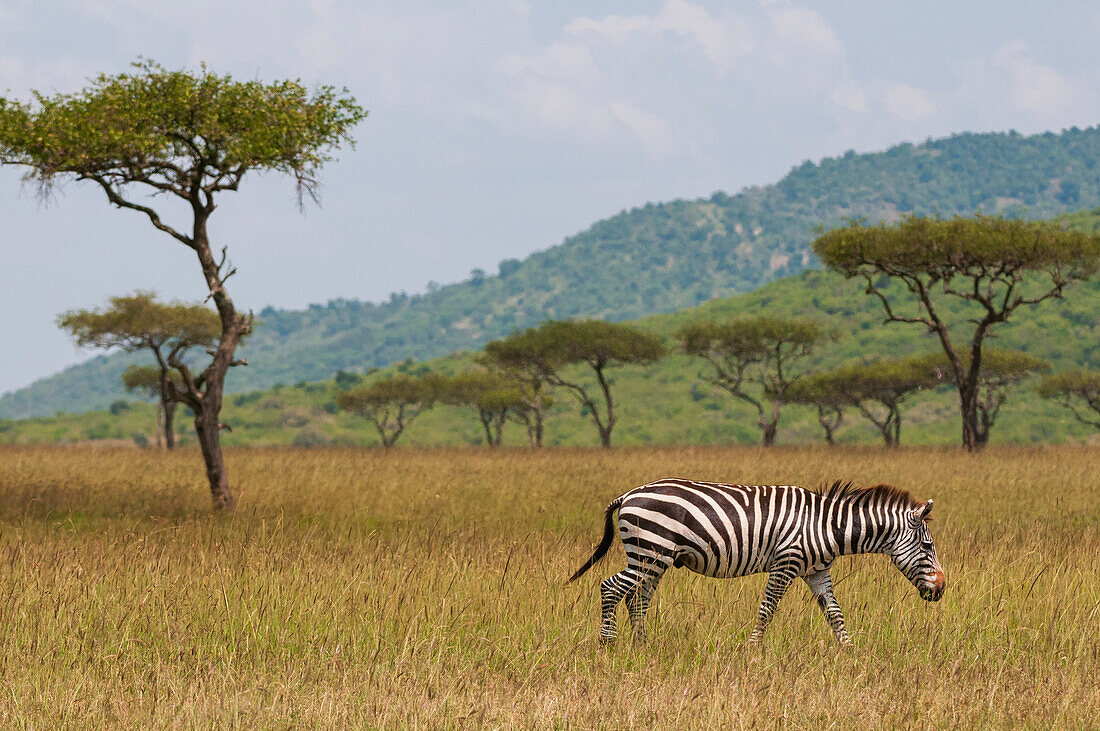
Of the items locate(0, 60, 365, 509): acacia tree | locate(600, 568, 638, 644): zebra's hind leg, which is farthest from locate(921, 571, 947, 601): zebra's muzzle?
locate(0, 60, 365, 509): acacia tree

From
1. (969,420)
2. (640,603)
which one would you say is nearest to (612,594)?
(640,603)

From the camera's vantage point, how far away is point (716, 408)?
111688 millimetres

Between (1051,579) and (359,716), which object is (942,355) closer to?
(1051,579)

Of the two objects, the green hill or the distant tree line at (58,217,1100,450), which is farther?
the green hill

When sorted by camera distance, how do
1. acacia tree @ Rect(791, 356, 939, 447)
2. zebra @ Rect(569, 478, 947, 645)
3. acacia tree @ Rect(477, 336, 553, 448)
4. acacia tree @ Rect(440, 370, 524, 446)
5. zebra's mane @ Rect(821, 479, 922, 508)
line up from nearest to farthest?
zebra @ Rect(569, 478, 947, 645)
zebra's mane @ Rect(821, 479, 922, 508)
acacia tree @ Rect(477, 336, 553, 448)
acacia tree @ Rect(791, 356, 939, 447)
acacia tree @ Rect(440, 370, 524, 446)

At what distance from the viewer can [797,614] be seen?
23.9ft

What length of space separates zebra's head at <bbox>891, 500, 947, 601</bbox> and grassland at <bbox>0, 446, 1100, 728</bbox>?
47cm

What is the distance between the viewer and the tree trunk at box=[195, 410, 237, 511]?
580 inches

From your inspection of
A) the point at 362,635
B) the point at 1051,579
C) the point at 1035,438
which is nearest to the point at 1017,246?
the point at 1051,579

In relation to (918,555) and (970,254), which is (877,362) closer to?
(970,254)

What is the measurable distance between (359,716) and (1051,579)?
21.6 ft

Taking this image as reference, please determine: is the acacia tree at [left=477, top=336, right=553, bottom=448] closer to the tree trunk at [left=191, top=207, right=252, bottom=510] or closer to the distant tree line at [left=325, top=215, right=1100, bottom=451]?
the distant tree line at [left=325, top=215, right=1100, bottom=451]

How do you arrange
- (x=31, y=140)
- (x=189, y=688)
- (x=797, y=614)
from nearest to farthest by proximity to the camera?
(x=189, y=688) < (x=797, y=614) < (x=31, y=140)

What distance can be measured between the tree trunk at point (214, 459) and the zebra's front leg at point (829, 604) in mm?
10683
